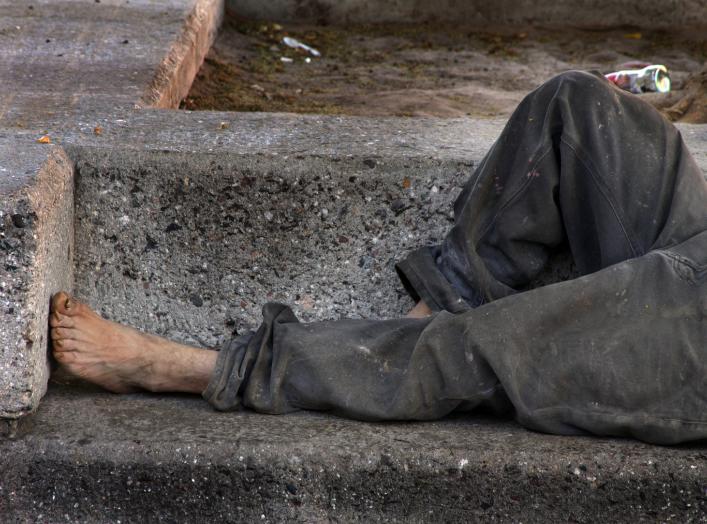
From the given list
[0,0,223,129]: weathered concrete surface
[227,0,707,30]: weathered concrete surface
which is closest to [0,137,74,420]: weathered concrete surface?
[0,0,223,129]: weathered concrete surface

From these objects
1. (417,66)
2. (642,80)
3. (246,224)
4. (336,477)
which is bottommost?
(336,477)

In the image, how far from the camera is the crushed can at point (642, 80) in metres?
4.17

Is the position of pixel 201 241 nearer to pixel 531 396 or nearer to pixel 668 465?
pixel 531 396

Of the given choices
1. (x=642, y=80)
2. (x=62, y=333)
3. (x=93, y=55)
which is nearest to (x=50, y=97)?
(x=93, y=55)

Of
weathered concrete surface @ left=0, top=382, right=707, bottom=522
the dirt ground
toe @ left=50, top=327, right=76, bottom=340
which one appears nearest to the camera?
weathered concrete surface @ left=0, top=382, right=707, bottom=522

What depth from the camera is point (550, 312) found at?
204 centimetres

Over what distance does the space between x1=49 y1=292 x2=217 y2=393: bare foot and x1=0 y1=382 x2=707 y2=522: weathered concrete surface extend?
20cm

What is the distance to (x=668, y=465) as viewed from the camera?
1.92 meters

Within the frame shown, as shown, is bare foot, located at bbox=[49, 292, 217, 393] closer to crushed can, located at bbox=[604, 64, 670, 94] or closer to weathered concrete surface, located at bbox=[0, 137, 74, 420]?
weathered concrete surface, located at bbox=[0, 137, 74, 420]

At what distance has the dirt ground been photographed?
4062mm

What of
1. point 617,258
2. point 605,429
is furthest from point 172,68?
point 605,429

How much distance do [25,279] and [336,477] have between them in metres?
0.70

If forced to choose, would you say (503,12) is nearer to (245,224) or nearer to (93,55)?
(93,55)

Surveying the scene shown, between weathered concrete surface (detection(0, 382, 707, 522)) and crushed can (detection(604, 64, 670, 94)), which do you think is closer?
weathered concrete surface (detection(0, 382, 707, 522))
